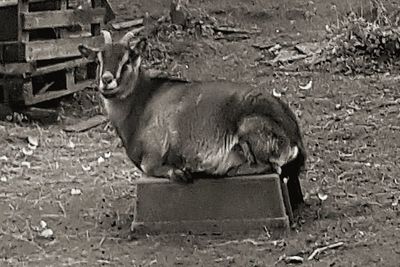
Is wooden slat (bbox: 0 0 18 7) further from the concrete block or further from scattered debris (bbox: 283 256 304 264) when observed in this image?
scattered debris (bbox: 283 256 304 264)

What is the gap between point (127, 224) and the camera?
711cm

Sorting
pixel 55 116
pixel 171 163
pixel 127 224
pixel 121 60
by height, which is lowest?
pixel 55 116

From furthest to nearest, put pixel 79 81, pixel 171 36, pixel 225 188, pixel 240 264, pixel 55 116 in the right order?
pixel 171 36 → pixel 79 81 → pixel 55 116 → pixel 225 188 → pixel 240 264

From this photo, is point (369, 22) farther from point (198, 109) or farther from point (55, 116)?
point (198, 109)

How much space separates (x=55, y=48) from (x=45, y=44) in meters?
0.15

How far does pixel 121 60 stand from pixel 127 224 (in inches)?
45.7

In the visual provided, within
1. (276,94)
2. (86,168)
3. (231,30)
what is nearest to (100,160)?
(86,168)

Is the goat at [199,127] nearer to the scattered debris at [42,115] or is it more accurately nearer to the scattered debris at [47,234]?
the scattered debris at [47,234]

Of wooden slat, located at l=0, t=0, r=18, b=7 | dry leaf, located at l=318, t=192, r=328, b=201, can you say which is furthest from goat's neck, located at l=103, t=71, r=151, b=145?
wooden slat, located at l=0, t=0, r=18, b=7

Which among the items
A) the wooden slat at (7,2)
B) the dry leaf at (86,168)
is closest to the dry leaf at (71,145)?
the dry leaf at (86,168)

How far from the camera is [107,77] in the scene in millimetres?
7109

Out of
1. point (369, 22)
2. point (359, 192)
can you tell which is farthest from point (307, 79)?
point (359, 192)

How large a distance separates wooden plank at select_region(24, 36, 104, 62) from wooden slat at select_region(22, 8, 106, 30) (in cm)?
19

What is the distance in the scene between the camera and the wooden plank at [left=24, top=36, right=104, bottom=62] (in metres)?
11.3
